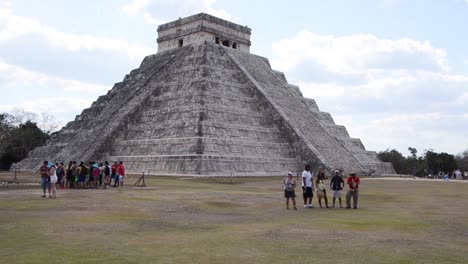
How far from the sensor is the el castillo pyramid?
31.7 metres

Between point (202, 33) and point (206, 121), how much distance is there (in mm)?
11853

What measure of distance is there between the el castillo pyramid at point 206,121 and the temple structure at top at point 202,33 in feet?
0.28

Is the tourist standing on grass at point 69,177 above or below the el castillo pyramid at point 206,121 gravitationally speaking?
below

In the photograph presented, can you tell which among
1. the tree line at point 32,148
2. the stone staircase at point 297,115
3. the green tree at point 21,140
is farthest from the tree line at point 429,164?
the green tree at point 21,140

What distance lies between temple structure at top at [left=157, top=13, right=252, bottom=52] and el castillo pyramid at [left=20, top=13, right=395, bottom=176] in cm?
8

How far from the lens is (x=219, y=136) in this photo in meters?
32.0

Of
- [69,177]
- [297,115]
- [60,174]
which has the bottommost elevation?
[69,177]

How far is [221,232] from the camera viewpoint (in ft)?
33.2

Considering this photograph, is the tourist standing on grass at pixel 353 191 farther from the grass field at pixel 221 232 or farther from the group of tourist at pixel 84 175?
the group of tourist at pixel 84 175

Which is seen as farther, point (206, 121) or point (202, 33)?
point (202, 33)

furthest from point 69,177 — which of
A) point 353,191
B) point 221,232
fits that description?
point 221,232

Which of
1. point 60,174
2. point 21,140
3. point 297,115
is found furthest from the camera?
point 21,140

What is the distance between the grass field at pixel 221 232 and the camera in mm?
7914

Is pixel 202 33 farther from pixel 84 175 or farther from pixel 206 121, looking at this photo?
Result: pixel 84 175
